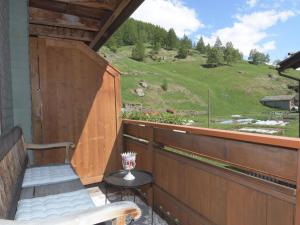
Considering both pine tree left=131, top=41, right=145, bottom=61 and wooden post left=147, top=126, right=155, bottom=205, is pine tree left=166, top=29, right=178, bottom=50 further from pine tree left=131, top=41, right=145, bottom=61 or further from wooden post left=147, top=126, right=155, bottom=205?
wooden post left=147, top=126, right=155, bottom=205

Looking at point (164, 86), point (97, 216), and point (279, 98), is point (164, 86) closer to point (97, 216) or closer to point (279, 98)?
point (279, 98)

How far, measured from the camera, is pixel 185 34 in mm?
60688

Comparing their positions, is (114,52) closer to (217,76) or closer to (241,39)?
(217,76)

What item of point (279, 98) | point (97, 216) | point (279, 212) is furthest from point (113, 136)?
point (279, 98)

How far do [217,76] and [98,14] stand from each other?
138 feet

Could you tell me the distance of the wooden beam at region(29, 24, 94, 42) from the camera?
3587 millimetres

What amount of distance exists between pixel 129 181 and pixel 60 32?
97.4 inches

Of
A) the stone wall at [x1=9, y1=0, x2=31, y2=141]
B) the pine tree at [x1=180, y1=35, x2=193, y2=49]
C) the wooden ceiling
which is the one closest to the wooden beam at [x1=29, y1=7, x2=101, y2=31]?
the wooden ceiling

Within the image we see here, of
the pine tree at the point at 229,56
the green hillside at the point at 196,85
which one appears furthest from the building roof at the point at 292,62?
the pine tree at the point at 229,56

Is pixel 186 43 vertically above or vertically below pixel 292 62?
above

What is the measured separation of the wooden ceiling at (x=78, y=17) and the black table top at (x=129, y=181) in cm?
169

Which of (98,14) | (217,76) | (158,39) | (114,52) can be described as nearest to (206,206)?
(98,14)

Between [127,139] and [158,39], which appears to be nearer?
[127,139]

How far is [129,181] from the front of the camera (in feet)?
7.75
